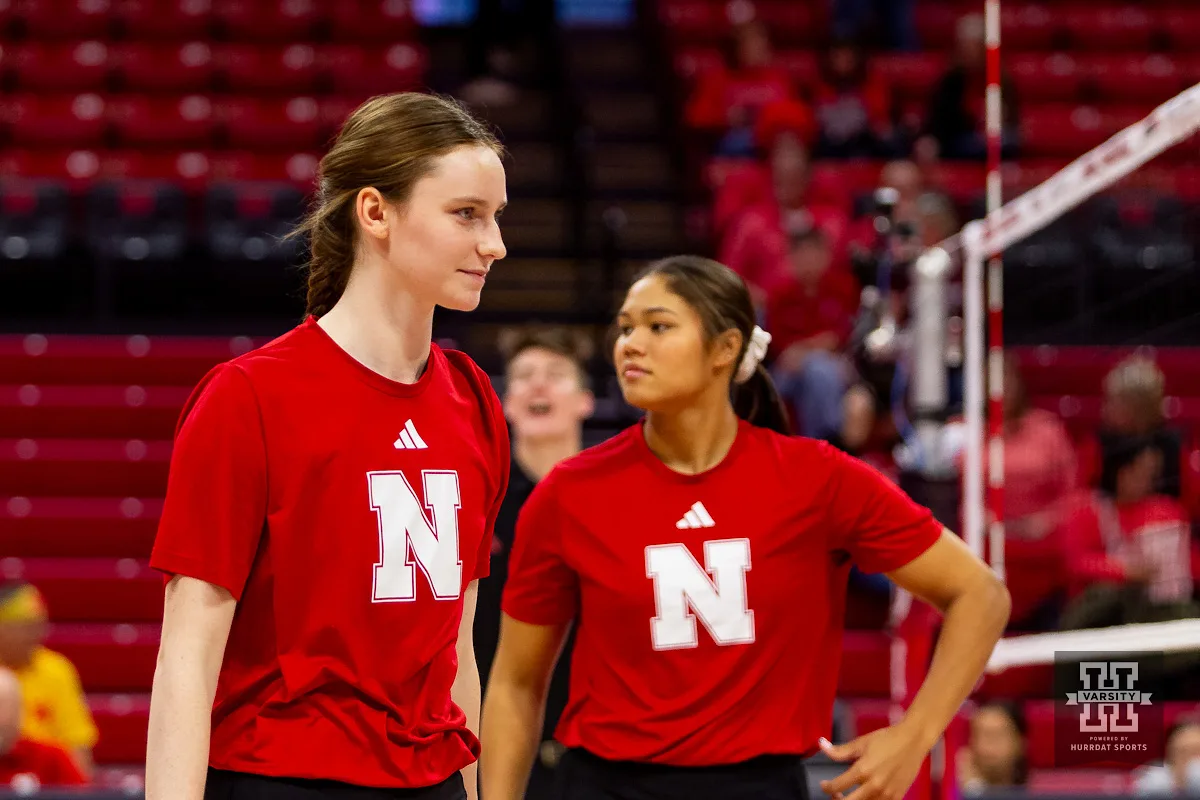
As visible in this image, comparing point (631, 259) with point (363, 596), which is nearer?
point (363, 596)

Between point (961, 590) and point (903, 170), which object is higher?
point (903, 170)

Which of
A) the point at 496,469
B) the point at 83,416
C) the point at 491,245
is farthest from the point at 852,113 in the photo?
the point at 491,245

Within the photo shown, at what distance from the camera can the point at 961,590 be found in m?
3.05

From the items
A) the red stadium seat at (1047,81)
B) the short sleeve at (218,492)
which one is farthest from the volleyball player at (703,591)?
the red stadium seat at (1047,81)

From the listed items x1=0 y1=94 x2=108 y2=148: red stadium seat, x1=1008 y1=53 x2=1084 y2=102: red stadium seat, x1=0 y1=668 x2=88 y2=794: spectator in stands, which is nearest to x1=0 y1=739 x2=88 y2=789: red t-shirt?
x1=0 y1=668 x2=88 y2=794: spectator in stands

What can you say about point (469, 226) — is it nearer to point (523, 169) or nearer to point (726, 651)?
point (726, 651)

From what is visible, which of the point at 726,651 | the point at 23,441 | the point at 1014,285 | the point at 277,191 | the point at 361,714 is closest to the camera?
the point at 361,714

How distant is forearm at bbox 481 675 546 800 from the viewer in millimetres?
3074

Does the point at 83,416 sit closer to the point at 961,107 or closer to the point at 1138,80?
the point at 961,107

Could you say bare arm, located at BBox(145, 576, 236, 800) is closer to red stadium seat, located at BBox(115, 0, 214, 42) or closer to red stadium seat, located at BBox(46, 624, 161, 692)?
red stadium seat, located at BBox(46, 624, 161, 692)

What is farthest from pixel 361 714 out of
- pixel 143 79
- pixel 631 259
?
pixel 143 79

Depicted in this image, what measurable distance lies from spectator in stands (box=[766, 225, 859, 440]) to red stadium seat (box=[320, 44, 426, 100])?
4089 mm

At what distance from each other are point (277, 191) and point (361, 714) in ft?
30.1

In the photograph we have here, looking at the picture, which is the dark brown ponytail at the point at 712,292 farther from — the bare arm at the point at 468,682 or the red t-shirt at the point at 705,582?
the bare arm at the point at 468,682
